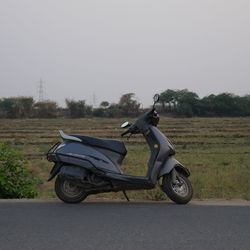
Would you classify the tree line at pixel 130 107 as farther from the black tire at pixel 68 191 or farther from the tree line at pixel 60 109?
the black tire at pixel 68 191

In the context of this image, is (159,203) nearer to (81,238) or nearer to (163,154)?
(163,154)

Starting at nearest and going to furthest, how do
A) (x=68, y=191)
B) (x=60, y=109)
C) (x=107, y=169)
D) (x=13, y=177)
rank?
(x=107, y=169) → (x=68, y=191) → (x=13, y=177) → (x=60, y=109)

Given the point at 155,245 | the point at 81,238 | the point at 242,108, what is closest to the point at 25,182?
the point at 81,238

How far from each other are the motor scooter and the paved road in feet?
0.67

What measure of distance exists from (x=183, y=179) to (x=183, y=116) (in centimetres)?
5509

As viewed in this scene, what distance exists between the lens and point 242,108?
202 ft

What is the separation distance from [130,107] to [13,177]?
5446cm

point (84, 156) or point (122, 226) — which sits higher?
point (84, 156)

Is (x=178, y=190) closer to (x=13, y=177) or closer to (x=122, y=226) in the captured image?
(x=122, y=226)

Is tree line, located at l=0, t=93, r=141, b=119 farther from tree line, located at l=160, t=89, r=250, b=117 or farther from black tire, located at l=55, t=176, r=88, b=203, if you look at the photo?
black tire, located at l=55, t=176, r=88, b=203

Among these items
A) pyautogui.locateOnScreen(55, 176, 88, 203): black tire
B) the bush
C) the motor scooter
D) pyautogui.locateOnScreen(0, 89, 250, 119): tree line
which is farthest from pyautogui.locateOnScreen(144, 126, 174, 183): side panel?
pyautogui.locateOnScreen(0, 89, 250, 119): tree line

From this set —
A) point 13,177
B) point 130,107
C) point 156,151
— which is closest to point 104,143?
point 156,151

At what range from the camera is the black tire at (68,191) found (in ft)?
17.3

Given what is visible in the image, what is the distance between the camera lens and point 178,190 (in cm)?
521
